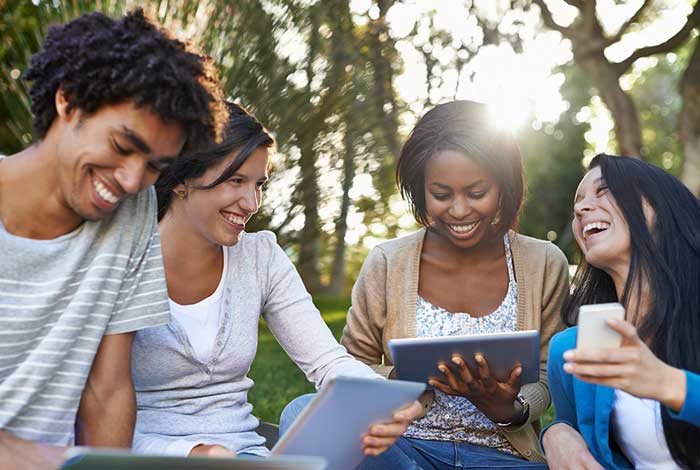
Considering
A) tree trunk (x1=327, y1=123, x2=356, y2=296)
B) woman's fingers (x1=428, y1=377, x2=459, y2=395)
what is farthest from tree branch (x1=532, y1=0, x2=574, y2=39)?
woman's fingers (x1=428, y1=377, x2=459, y2=395)

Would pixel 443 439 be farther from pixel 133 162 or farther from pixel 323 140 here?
pixel 323 140

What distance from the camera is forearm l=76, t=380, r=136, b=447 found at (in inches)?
101

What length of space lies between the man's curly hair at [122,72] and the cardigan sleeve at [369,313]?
1.28 m

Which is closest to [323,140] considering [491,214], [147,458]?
[491,214]

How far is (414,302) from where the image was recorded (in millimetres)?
3455

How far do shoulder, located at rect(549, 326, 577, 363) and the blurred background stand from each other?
967 mm

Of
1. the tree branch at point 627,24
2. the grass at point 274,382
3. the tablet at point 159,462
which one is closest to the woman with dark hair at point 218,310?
the tablet at point 159,462

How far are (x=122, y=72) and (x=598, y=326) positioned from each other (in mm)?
1300

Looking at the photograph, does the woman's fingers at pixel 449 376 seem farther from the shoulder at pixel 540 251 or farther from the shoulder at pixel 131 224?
the shoulder at pixel 131 224

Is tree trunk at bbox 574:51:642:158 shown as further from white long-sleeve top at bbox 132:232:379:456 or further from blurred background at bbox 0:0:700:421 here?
white long-sleeve top at bbox 132:232:379:456

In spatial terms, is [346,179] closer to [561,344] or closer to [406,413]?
[561,344]

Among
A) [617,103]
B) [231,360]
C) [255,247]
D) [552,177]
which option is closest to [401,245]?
[255,247]

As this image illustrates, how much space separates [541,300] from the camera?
3432 millimetres

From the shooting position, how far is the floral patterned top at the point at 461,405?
3.32 meters
